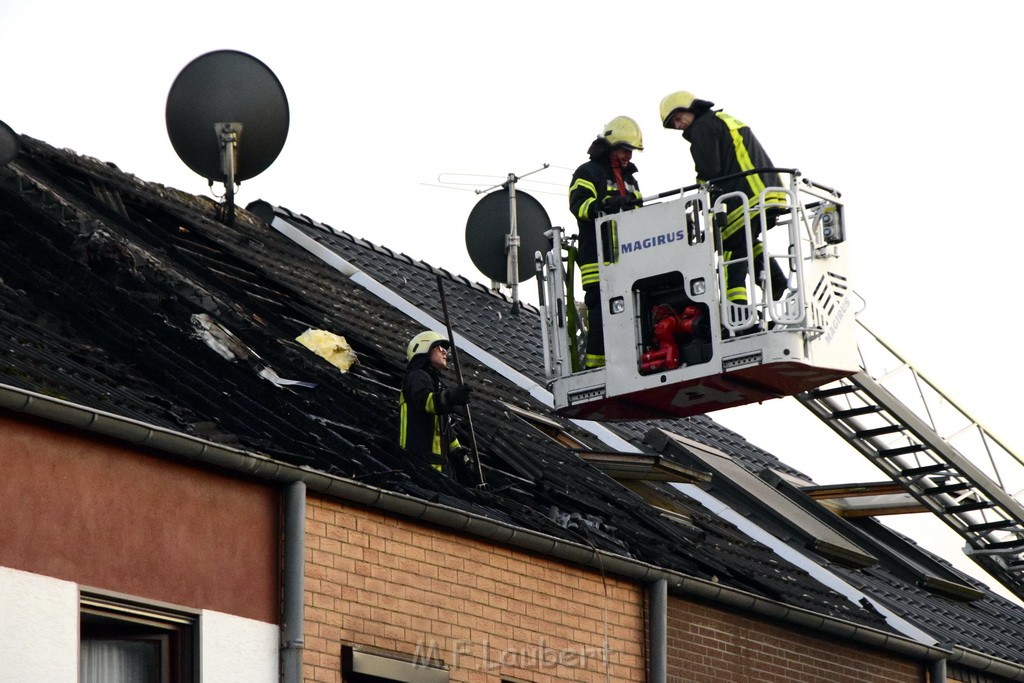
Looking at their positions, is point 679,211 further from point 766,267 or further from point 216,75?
point 216,75

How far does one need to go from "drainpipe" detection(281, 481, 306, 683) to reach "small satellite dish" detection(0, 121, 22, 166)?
194 inches

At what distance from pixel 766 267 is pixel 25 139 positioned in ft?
21.4

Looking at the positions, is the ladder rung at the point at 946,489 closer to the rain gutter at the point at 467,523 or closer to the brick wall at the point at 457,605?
the rain gutter at the point at 467,523

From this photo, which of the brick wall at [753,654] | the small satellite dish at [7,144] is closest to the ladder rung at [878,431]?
the brick wall at [753,654]

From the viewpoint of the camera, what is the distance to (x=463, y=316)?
20.6 m

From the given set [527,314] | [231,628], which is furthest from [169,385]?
[527,314]

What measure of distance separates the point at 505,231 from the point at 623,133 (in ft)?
24.1

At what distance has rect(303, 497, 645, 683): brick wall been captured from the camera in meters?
11.5

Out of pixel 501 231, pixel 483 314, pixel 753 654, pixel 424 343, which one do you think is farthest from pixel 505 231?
pixel 753 654

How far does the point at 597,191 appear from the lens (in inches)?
629

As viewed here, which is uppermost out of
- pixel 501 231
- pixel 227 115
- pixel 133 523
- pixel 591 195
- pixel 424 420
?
pixel 501 231

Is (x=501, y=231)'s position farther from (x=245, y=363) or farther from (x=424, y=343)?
(x=245, y=363)

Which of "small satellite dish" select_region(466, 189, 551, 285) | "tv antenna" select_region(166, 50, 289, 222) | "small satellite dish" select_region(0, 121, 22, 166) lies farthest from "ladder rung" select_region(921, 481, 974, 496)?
"small satellite dish" select_region(0, 121, 22, 166)

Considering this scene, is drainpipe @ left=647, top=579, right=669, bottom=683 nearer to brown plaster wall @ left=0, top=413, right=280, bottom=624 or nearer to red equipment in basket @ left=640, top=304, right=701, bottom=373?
red equipment in basket @ left=640, top=304, right=701, bottom=373
